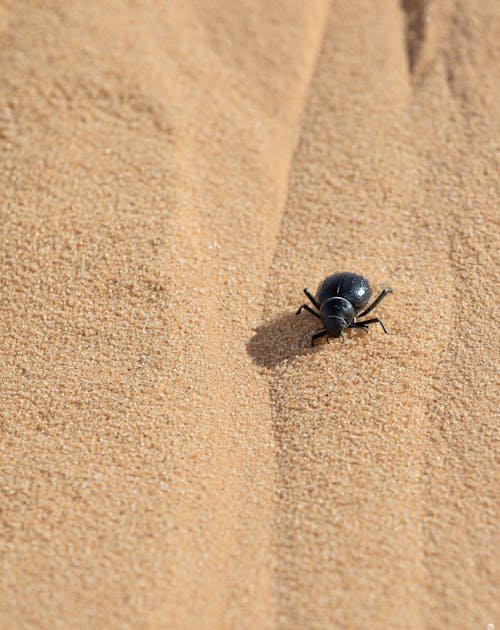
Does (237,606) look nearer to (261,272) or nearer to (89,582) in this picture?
(89,582)

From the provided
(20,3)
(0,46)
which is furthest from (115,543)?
(20,3)

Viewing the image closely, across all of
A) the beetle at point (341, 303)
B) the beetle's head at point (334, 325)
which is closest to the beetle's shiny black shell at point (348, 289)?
the beetle at point (341, 303)

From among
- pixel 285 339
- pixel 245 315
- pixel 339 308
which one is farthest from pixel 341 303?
pixel 245 315

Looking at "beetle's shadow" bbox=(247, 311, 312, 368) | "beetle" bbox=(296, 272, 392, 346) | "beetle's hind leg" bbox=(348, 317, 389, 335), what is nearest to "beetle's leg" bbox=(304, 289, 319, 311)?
"beetle" bbox=(296, 272, 392, 346)

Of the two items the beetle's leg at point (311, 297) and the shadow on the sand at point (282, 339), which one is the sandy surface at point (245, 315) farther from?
the beetle's leg at point (311, 297)

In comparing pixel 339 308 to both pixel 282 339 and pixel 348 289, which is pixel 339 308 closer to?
pixel 348 289
